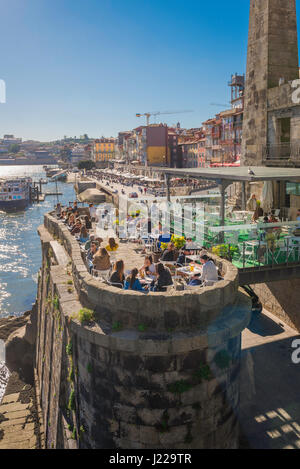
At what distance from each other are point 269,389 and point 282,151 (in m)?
10.2

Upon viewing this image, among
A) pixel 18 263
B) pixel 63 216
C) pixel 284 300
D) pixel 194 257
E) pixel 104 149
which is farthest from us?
pixel 104 149

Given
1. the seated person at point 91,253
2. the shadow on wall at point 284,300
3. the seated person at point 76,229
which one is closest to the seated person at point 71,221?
the seated person at point 76,229

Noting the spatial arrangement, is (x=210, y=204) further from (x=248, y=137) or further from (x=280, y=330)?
(x=280, y=330)

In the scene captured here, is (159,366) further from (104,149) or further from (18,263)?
(104,149)

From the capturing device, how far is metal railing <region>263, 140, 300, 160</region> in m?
15.6

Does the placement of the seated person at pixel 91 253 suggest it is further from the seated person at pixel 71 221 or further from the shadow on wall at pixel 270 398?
the shadow on wall at pixel 270 398

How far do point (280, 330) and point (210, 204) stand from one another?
6.13 m

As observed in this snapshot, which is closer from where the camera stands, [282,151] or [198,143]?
[282,151]

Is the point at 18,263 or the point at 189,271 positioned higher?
the point at 189,271

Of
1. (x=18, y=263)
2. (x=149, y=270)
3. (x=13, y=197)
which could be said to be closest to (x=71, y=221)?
(x=149, y=270)

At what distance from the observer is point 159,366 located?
21.4ft

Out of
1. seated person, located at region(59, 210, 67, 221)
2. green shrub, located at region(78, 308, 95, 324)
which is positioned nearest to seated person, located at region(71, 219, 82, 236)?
seated person, located at region(59, 210, 67, 221)

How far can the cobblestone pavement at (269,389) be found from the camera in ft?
30.1
